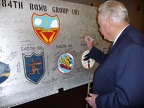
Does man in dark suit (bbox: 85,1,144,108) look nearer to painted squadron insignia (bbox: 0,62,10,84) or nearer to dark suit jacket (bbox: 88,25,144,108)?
dark suit jacket (bbox: 88,25,144,108)

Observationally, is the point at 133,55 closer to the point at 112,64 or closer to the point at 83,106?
the point at 112,64

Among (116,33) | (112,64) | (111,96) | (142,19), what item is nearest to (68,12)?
(116,33)

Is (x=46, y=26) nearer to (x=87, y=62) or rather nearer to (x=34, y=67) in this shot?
(x=34, y=67)

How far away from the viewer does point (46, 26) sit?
110 centimetres

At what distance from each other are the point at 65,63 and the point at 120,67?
1.73 ft

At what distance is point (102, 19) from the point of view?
1041mm

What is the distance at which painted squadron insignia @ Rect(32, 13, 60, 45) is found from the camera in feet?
3.42

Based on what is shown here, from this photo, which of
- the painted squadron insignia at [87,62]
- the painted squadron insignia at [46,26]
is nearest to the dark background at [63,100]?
the painted squadron insignia at [87,62]

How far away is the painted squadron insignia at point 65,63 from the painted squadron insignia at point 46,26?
19cm

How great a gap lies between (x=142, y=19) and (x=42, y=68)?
152 inches

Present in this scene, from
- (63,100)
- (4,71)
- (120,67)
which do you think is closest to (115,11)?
(120,67)

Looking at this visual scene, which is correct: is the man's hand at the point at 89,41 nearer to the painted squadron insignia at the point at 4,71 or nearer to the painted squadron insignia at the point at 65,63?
the painted squadron insignia at the point at 65,63

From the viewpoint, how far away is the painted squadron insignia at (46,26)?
41.0 inches

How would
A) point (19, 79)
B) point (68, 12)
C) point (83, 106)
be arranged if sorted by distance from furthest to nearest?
point (83, 106) → point (68, 12) → point (19, 79)
